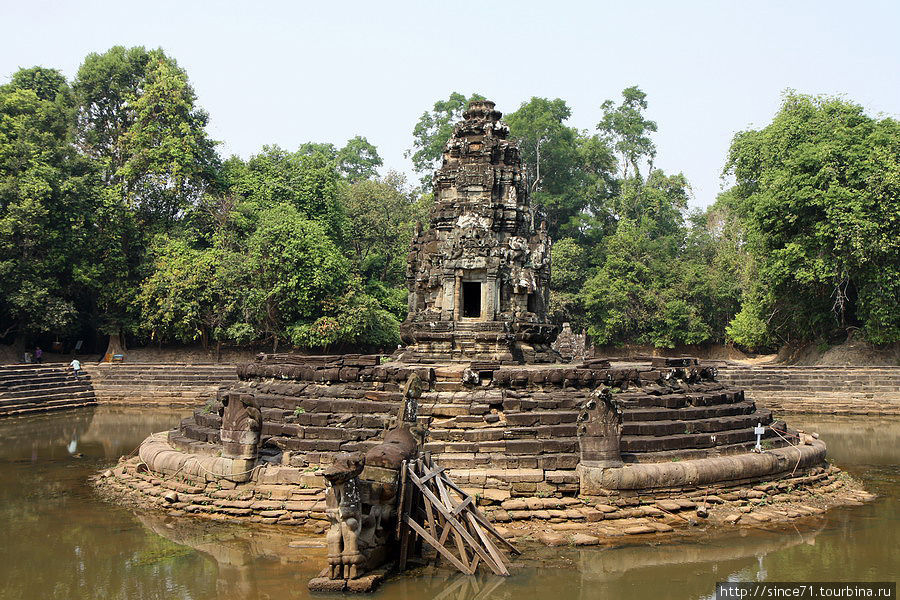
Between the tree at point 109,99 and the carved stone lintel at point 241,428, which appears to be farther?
the tree at point 109,99

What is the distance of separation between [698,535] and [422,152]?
50054 millimetres

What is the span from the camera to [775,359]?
111 ft

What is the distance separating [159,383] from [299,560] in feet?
68.2

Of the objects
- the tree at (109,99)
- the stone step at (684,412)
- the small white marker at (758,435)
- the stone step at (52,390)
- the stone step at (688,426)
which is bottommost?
the stone step at (52,390)

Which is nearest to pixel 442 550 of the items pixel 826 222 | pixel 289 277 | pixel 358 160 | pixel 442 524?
pixel 442 524

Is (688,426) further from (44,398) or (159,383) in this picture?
(44,398)

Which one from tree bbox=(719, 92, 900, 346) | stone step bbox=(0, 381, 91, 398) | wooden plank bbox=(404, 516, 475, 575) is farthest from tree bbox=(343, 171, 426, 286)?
wooden plank bbox=(404, 516, 475, 575)

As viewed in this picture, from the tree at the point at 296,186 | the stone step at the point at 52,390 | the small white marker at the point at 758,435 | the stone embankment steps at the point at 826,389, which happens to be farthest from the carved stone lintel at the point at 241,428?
the tree at the point at 296,186

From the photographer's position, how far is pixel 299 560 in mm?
8227

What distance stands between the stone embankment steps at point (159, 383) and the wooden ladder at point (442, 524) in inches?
755

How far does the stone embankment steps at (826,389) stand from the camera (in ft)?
77.6

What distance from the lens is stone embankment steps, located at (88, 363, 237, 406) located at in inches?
1024

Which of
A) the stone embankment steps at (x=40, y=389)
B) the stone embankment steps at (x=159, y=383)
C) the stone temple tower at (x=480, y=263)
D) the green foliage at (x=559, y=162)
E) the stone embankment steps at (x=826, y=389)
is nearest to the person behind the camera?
the stone temple tower at (x=480, y=263)

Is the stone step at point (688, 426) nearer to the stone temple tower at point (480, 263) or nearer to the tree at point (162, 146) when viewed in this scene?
the stone temple tower at point (480, 263)
